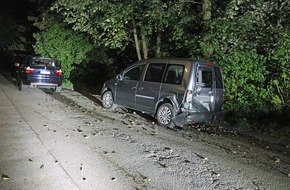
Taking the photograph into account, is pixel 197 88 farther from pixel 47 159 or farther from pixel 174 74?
pixel 47 159

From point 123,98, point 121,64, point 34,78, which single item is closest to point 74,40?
point 121,64

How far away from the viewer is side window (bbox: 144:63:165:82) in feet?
32.7

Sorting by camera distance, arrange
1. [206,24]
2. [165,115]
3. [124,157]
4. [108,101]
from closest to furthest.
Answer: [124,157] < [165,115] < [206,24] < [108,101]

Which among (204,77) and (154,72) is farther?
(154,72)

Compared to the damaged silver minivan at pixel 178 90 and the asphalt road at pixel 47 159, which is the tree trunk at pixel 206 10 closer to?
the damaged silver minivan at pixel 178 90

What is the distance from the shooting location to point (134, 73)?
11.1m

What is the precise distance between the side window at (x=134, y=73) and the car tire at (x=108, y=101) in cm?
115

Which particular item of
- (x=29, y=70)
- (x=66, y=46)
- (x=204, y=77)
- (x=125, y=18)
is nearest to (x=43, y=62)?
(x=29, y=70)

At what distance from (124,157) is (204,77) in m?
4.02

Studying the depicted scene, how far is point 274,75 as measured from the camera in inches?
414

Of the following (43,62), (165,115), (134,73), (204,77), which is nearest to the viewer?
(204,77)

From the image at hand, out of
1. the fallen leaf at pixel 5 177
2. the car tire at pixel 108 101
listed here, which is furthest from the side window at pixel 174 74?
the fallen leaf at pixel 5 177

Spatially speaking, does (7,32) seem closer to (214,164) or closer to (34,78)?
(34,78)

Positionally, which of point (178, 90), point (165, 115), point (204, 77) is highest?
point (204, 77)
